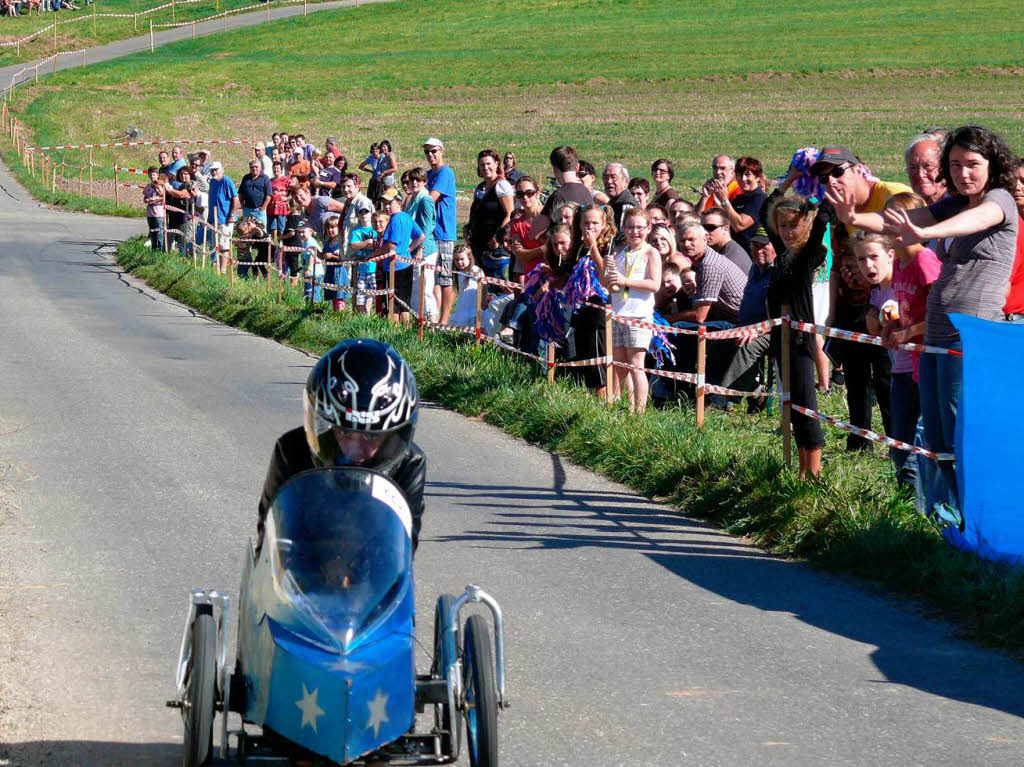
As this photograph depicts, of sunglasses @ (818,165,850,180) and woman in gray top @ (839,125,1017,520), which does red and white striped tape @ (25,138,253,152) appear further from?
woman in gray top @ (839,125,1017,520)

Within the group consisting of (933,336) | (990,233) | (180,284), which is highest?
(990,233)

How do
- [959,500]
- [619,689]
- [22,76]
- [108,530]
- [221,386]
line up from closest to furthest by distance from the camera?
[619,689]
[959,500]
[108,530]
[221,386]
[22,76]

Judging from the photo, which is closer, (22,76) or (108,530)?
(108,530)

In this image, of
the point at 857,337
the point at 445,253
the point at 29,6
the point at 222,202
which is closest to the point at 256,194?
the point at 222,202

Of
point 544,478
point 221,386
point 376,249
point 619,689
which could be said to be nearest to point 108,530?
point 544,478

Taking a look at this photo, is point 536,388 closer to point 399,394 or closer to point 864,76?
point 399,394

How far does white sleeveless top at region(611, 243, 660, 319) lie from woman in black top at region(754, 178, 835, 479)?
2291 millimetres

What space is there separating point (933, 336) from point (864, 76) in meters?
67.7

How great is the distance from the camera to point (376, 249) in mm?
17781

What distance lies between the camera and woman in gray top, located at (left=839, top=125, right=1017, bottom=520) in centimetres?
782

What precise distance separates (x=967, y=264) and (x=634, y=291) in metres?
4.30

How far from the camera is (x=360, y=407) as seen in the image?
4656 millimetres

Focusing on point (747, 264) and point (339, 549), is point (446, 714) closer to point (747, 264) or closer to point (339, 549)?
point (339, 549)

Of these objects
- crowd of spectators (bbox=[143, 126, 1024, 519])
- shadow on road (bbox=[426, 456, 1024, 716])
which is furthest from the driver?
crowd of spectators (bbox=[143, 126, 1024, 519])
